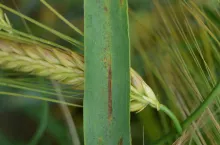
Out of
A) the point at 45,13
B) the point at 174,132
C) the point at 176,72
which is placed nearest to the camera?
the point at 174,132

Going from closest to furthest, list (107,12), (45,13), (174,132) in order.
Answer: (107,12), (174,132), (45,13)

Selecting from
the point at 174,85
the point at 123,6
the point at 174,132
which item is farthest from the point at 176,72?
the point at 123,6

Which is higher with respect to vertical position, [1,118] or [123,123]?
Result: [1,118]

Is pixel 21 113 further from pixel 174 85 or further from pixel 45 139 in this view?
pixel 174 85

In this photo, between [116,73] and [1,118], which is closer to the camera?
[116,73]

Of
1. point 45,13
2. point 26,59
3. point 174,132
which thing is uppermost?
point 45,13
